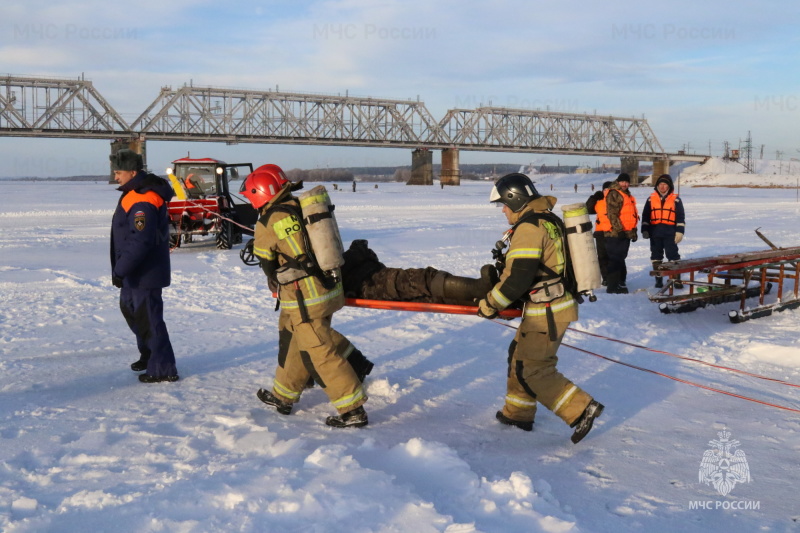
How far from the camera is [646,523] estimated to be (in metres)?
3.42

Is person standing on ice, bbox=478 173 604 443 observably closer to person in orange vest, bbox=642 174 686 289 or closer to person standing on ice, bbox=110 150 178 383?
person standing on ice, bbox=110 150 178 383

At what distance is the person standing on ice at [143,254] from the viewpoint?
17.3 feet

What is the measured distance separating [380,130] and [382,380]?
100375mm

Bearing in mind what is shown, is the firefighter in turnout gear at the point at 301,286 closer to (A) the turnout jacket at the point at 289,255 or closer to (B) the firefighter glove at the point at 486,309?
(A) the turnout jacket at the point at 289,255

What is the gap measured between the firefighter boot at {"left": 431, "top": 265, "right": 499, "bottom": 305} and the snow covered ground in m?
0.87

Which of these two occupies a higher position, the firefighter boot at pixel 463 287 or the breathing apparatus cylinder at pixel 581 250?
the breathing apparatus cylinder at pixel 581 250

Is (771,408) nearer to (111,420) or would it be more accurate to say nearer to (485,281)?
(485,281)

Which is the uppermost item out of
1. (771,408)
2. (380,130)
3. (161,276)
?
(380,130)

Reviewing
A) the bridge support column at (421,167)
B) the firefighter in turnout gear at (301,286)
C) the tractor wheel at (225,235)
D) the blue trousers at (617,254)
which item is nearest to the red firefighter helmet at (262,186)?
the firefighter in turnout gear at (301,286)

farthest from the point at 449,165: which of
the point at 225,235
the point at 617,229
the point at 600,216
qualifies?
the point at 617,229

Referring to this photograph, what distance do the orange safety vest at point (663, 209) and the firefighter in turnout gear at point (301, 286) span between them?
24.3 feet

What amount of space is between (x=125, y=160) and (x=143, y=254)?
73 cm

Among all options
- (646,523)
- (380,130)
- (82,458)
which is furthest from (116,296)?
(380,130)

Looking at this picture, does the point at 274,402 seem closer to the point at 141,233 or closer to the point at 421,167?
the point at 141,233
